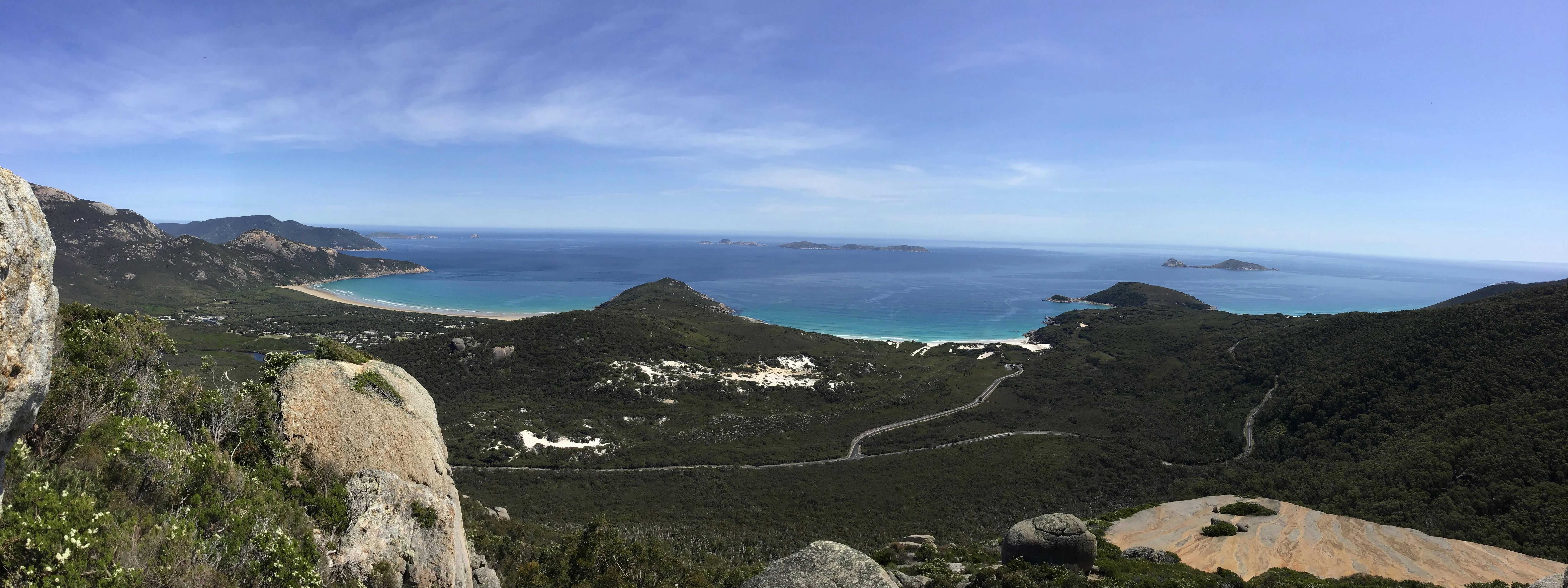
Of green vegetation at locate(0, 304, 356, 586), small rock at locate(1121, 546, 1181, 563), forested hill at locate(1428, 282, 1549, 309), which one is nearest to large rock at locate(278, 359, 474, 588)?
green vegetation at locate(0, 304, 356, 586)

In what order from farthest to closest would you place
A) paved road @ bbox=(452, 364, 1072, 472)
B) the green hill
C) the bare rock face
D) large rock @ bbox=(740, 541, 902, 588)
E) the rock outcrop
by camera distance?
1. the green hill
2. paved road @ bbox=(452, 364, 1072, 472)
3. the rock outcrop
4. large rock @ bbox=(740, 541, 902, 588)
5. the bare rock face

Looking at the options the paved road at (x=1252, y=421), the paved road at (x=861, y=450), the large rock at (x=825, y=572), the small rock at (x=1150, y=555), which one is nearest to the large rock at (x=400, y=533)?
the large rock at (x=825, y=572)

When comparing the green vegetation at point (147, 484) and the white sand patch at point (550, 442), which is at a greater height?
the green vegetation at point (147, 484)

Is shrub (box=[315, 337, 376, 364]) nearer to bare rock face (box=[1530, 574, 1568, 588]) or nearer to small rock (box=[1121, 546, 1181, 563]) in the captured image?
bare rock face (box=[1530, 574, 1568, 588])

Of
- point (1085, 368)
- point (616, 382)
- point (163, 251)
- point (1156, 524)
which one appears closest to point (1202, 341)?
point (1085, 368)

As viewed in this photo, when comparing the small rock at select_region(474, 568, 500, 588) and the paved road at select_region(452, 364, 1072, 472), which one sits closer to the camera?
the small rock at select_region(474, 568, 500, 588)

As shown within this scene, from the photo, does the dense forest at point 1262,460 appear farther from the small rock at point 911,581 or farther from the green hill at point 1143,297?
the green hill at point 1143,297

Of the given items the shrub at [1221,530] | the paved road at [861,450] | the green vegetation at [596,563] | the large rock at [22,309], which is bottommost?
the paved road at [861,450]
